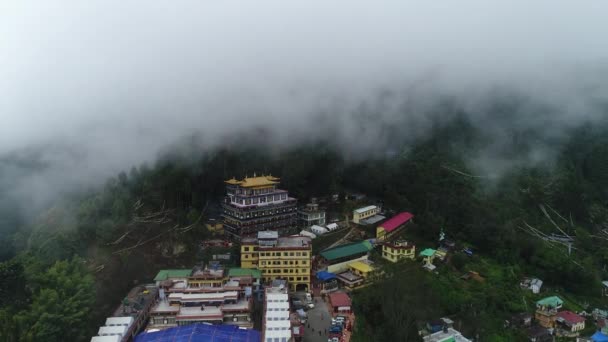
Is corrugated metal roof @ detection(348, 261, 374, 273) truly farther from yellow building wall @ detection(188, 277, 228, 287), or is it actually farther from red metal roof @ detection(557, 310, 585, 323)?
red metal roof @ detection(557, 310, 585, 323)

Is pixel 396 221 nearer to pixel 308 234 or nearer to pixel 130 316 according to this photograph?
pixel 308 234

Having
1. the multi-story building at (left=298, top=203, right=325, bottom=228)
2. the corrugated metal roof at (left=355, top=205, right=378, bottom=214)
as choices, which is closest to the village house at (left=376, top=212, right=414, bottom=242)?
the corrugated metal roof at (left=355, top=205, right=378, bottom=214)

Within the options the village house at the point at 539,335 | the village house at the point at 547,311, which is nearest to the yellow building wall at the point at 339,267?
the village house at the point at 539,335

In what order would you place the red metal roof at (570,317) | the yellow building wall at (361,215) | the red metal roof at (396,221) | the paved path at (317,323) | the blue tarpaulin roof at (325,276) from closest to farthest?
the paved path at (317,323), the red metal roof at (570,317), the blue tarpaulin roof at (325,276), the red metal roof at (396,221), the yellow building wall at (361,215)

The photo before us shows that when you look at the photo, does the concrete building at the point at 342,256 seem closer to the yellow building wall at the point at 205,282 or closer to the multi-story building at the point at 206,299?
the multi-story building at the point at 206,299

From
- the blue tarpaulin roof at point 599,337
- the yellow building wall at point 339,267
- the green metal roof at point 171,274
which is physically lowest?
the blue tarpaulin roof at point 599,337
